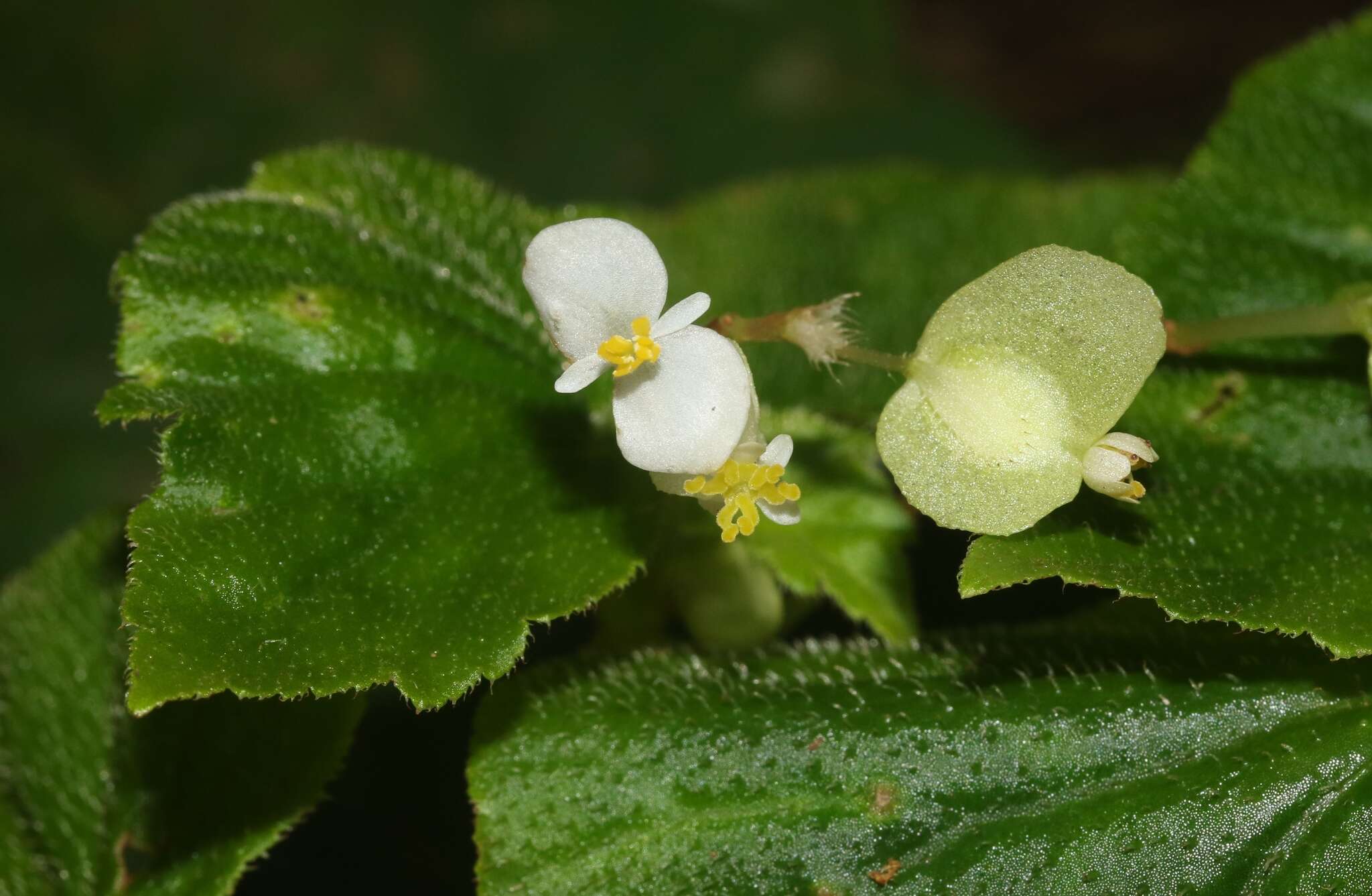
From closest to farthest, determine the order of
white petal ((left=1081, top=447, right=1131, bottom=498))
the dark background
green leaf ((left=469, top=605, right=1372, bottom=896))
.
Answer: white petal ((left=1081, top=447, right=1131, bottom=498))
green leaf ((left=469, top=605, right=1372, bottom=896))
the dark background

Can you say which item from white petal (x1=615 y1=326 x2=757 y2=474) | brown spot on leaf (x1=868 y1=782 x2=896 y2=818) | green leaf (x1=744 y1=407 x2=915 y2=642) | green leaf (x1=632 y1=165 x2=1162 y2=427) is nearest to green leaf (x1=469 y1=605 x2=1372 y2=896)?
brown spot on leaf (x1=868 y1=782 x2=896 y2=818)

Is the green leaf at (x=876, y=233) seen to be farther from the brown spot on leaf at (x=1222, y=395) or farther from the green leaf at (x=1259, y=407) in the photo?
the brown spot on leaf at (x=1222, y=395)

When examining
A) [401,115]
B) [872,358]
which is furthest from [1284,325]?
[401,115]

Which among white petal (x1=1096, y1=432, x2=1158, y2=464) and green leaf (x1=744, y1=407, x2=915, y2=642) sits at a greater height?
white petal (x1=1096, y1=432, x2=1158, y2=464)

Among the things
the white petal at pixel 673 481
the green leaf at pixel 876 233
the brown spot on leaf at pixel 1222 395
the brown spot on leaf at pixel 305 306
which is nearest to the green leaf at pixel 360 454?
the brown spot on leaf at pixel 305 306

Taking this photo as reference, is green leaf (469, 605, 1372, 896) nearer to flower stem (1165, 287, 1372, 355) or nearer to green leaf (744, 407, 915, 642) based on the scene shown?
green leaf (744, 407, 915, 642)

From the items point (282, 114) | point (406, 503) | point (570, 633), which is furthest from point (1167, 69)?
point (406, 503)

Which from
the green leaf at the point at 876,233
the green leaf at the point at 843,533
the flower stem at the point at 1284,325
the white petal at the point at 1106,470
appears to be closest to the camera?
the white petal at the point at 1106,470
